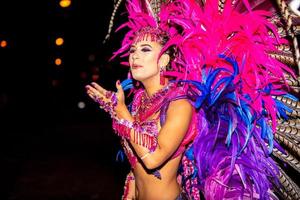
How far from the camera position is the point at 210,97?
6.49 ft

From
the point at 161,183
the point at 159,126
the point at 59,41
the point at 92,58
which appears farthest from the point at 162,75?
the point at 92,58

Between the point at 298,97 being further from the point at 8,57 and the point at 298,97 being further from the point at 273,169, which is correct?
the point at 8,57

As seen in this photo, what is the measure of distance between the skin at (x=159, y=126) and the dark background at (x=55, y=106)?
2.60 metres

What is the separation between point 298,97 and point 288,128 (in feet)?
0.71

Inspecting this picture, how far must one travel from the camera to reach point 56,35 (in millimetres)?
18062


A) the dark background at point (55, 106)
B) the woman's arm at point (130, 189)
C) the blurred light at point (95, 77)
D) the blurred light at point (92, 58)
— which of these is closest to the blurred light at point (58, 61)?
the dark background at point (55, 106)

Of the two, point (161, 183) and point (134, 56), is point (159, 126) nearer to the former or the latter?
point (161, 183)

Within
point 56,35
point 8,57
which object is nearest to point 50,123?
point 8,57

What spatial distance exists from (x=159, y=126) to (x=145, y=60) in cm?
42

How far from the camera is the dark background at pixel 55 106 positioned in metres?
6.26

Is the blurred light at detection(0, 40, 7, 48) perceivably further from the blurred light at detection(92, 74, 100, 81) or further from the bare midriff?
the bare midriff

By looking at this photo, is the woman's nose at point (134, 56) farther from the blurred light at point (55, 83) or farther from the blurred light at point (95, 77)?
the blurred light at point (95, 77)

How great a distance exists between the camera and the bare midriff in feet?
6.73

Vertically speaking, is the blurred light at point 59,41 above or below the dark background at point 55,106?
above
